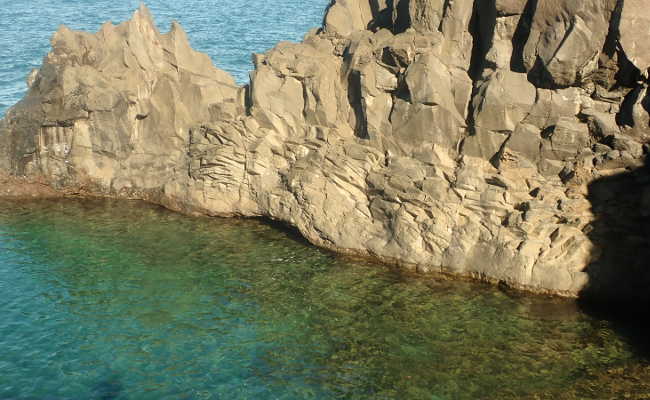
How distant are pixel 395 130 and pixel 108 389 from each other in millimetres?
13441

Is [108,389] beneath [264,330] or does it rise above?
beneath

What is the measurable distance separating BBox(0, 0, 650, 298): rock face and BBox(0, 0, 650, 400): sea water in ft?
4.89

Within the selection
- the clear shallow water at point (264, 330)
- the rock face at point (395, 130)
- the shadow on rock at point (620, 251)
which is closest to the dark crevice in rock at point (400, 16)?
the rock face at point (395, 130)

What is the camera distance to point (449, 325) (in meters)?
20.0

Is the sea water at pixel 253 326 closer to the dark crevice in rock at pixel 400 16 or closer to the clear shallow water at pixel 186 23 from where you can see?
the dark crevice in rock at pixel 400 16

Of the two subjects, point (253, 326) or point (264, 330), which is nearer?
point (264, 330)

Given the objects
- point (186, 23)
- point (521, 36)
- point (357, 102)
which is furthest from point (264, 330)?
point (186, 23)

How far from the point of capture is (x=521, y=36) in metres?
23.1

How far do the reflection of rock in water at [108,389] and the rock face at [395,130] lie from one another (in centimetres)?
989

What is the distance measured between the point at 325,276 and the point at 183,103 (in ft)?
37.3

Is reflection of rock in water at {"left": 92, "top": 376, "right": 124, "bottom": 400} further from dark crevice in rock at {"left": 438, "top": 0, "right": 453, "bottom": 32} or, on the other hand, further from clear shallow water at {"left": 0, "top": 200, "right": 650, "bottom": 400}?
dark crevice in rock at {"left": 438, "top": 0, "right": 453, "bottom": 32}

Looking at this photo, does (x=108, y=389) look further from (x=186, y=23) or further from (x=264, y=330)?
(x=186, y=23)

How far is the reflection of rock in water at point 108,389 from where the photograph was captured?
665 inches

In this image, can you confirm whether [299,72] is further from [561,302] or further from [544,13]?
[561,302]
